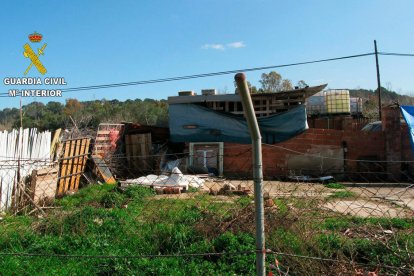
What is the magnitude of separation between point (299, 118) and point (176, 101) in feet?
15.9

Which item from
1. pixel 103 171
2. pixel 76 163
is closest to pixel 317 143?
pixel 103 171

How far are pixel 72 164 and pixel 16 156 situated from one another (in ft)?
8.43

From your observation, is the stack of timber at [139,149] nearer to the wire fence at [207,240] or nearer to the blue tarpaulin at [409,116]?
the wire fence at [207,240]

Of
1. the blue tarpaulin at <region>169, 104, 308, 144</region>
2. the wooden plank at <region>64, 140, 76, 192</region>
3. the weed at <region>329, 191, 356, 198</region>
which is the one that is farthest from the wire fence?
the blue tarpaulin at <region>169, 104, 308, 144</region>

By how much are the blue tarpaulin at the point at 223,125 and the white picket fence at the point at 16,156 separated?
572 cm

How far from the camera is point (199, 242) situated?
457 cm

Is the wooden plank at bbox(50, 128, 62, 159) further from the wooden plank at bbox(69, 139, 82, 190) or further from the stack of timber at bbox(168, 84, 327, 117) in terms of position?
the stack of timber at bbox(168, 84, 327, 117)

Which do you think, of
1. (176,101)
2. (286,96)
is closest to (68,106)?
(176,101)

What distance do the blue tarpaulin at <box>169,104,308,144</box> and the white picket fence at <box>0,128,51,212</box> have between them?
18.8 feet

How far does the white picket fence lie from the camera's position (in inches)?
334

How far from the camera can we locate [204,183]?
12.0 meters

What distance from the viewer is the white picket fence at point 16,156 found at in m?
8.49

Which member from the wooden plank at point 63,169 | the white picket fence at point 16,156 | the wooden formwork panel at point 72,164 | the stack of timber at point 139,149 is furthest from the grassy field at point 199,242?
the stack of timber at point 139,149

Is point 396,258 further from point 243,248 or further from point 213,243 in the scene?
point 213,243
